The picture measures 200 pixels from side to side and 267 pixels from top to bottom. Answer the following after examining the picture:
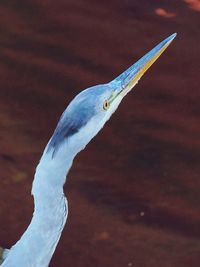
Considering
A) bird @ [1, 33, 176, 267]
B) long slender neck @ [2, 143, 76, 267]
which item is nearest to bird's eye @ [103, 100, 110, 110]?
bird @ [1, 33, 176, 267]

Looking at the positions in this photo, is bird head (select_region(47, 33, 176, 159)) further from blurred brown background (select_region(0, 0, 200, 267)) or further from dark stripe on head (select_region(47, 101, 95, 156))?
blurred brown background (select_region(0, 0, 200, 267))

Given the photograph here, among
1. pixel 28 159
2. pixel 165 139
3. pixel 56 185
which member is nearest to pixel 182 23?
pixel 165 139

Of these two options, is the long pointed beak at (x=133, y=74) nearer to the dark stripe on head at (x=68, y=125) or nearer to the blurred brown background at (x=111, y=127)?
the dark stripe on head at (x=68, y=125)

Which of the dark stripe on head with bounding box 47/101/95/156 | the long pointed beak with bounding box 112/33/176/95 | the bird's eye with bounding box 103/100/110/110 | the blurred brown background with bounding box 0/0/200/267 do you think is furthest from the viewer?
the blurred brown background with bounding box 0/0/200/267

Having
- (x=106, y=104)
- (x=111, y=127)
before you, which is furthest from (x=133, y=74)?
(x=111, y=127)

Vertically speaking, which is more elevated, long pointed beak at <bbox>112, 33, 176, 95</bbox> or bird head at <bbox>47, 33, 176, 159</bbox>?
long pointed beak at <bbox>112, 33, 176, 95</bbox>

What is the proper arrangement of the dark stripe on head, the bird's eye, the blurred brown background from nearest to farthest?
the dark stripe on head, the bird's eye, the blurred brown background
